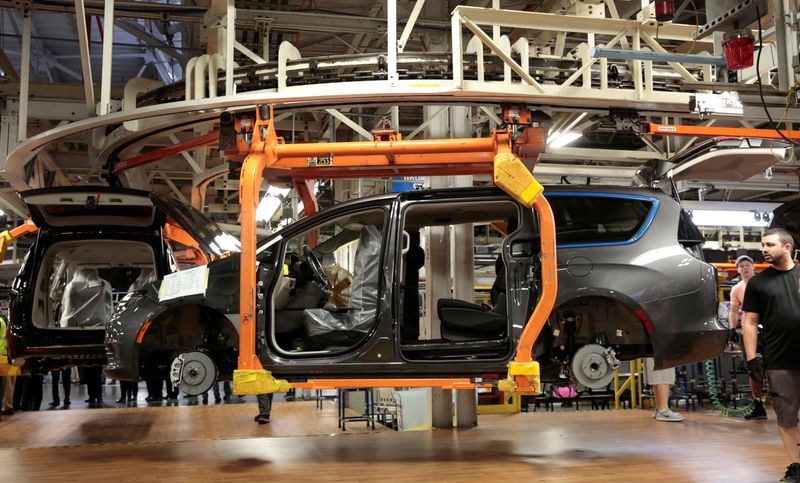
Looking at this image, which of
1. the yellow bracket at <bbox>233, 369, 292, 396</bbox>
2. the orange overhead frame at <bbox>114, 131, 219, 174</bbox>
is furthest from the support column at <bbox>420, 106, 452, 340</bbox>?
the yellow bracket at <bbox>233, 369, 292, 396</bbox>

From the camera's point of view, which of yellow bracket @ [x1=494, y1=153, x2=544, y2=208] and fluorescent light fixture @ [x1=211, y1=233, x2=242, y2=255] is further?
fluorescent light fixture @ [x1=211, y1=233, x2=242, y2=255]

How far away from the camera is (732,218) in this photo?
11672mm

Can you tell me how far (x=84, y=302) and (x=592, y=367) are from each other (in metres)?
6.17

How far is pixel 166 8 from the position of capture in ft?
25.2

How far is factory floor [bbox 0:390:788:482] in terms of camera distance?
15.8ft

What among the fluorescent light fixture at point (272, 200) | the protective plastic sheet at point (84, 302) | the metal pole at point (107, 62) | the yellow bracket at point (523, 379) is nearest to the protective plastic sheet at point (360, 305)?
the yellow bracket at point (523, 379)

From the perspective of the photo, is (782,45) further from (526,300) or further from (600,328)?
(526,300)

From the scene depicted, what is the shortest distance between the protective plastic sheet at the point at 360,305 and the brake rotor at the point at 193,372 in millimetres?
767

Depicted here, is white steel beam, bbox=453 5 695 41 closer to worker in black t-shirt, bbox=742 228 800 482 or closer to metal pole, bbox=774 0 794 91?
metal pole, bbox=774 0 794 91

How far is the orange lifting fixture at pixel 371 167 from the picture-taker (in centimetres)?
483

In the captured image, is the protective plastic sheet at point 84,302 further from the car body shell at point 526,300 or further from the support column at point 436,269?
the support column at point 436,269

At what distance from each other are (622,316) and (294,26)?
4.60m

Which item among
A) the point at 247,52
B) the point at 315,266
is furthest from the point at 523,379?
the point at 247,52

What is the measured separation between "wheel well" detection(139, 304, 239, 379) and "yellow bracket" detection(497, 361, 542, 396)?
198 centimetres
